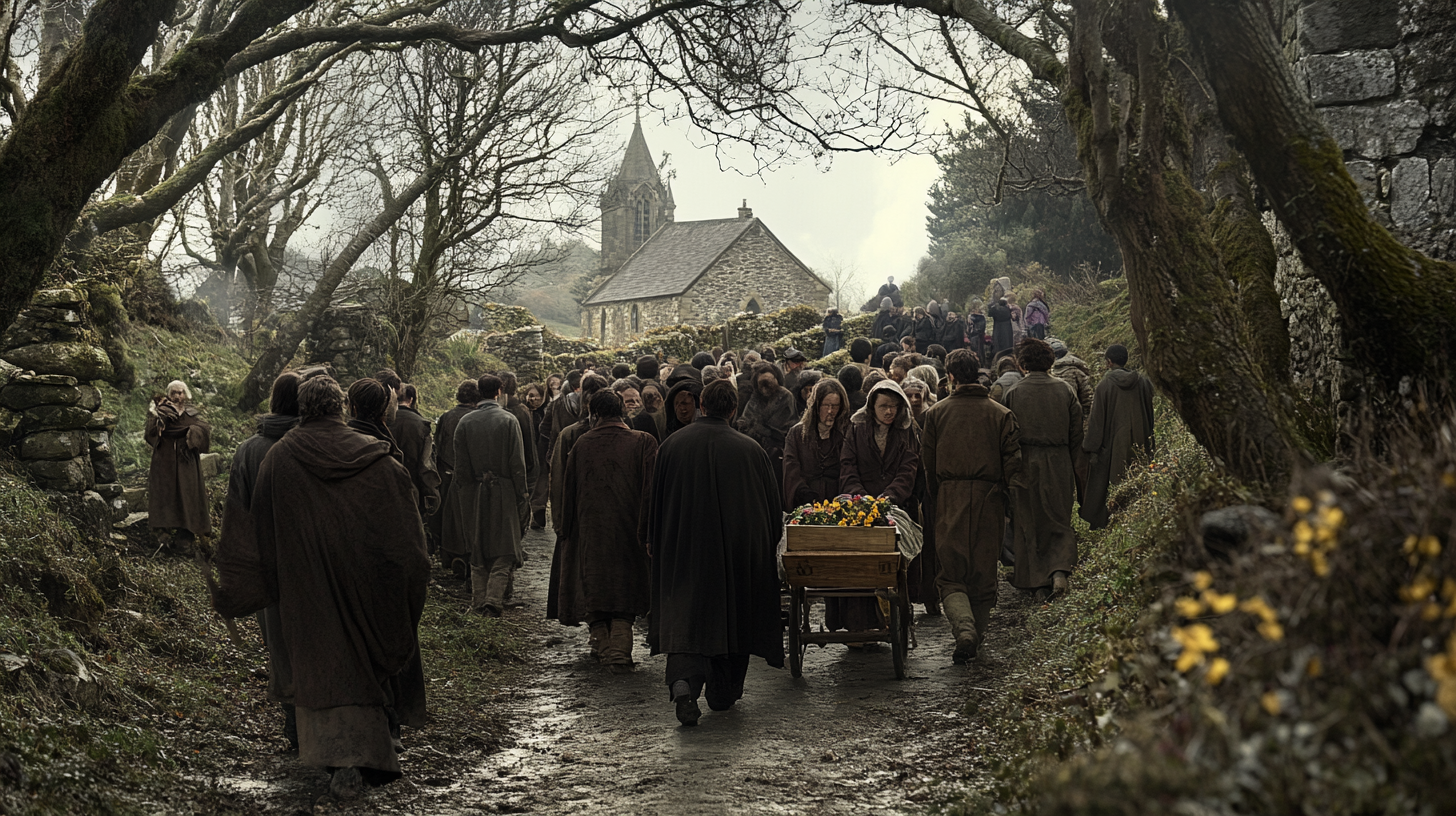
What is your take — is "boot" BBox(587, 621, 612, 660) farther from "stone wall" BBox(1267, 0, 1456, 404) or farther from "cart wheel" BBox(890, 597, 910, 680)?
"stone wall" BBox(1267, 0, 1456, 404)

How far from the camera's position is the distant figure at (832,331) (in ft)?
88.1

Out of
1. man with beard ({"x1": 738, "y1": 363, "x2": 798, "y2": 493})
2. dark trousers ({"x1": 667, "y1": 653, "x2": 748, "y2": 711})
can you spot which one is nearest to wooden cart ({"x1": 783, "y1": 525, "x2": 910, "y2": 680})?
dark trousers ({"x1": 667, "y1": 653, "x2": 748, "y2": 711})

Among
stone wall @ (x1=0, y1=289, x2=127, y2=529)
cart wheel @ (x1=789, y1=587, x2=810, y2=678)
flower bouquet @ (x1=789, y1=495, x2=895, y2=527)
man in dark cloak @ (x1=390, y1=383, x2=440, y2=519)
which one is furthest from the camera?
man in dark cloak @ (x1=390, y1=383, x2=440, y2=519)

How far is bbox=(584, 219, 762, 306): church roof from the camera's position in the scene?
54125 mm

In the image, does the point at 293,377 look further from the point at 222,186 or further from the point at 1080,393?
the point at 222,186

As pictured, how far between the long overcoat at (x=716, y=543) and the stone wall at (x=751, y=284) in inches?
1760

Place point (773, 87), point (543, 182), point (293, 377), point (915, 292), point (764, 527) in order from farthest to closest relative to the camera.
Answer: point (915, 292), point (543, 182), point (773, 87), point (764, 527), point (293, 377)

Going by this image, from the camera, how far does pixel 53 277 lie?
35.6ft

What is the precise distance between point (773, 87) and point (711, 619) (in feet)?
15.4

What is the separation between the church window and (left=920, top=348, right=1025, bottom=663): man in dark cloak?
65.4 m

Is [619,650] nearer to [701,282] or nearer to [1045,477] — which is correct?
[1045,477]

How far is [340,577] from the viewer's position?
536 cm

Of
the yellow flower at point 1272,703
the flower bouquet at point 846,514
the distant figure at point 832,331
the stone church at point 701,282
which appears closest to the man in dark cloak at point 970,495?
the flower bouquet at point 846,514

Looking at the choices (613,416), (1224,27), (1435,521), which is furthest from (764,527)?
(1435,521)
